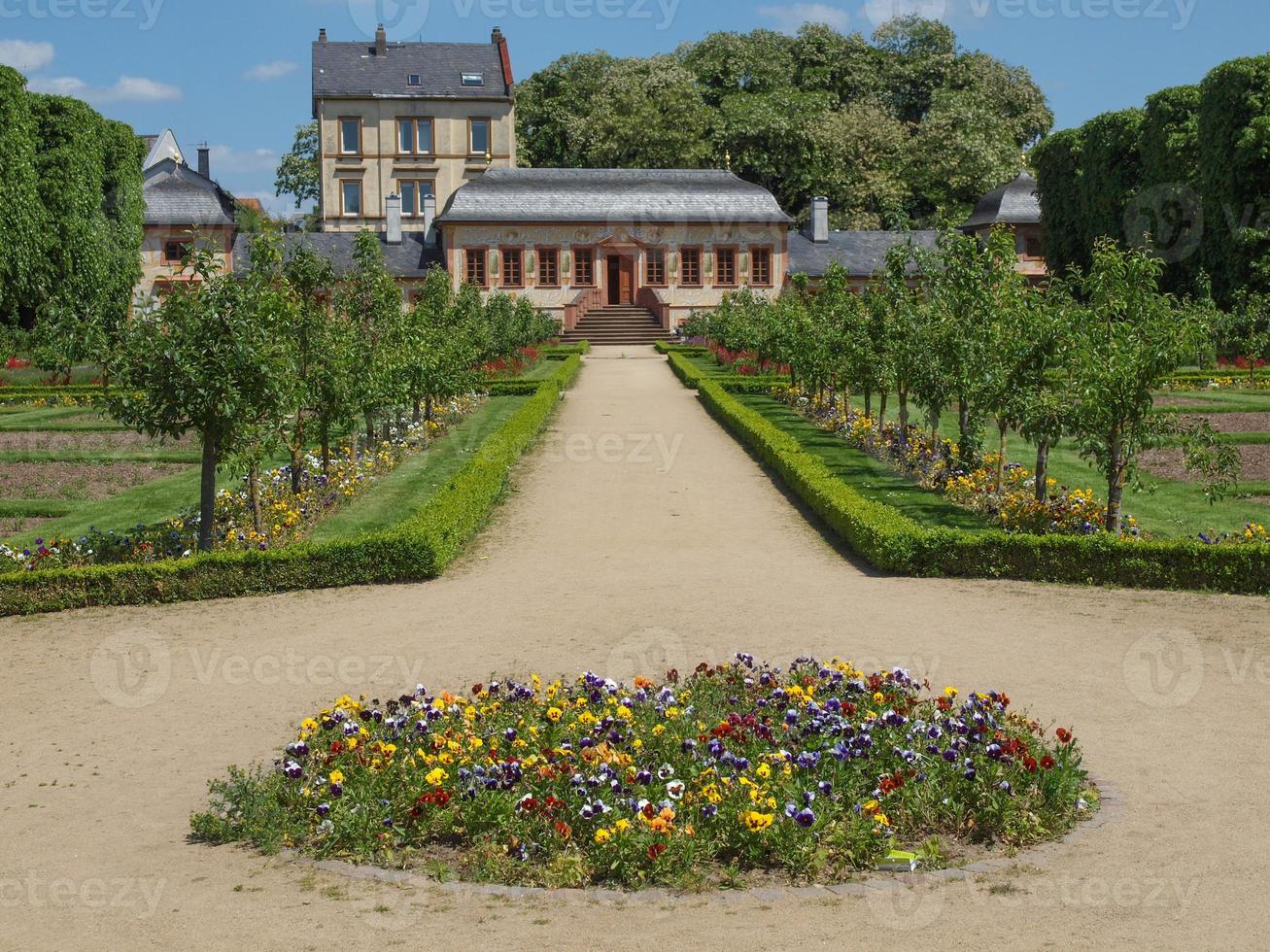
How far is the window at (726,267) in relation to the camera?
50375mm

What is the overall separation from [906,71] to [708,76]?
33.6ft

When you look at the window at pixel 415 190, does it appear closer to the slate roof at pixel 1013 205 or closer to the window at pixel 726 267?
the window at pixel 726 267

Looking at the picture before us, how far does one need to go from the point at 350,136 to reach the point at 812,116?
70.6 ft

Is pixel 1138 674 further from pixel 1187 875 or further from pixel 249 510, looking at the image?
pixel 249 510

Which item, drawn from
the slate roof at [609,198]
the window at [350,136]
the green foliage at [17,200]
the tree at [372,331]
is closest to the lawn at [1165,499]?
the tree at [372,331]

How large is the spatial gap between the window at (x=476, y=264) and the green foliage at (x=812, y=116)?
1372 centimetres

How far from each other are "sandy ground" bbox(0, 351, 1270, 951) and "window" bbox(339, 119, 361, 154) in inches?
1903

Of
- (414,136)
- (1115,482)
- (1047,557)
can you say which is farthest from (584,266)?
(1047,557)

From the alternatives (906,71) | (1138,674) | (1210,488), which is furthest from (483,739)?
(906,71)

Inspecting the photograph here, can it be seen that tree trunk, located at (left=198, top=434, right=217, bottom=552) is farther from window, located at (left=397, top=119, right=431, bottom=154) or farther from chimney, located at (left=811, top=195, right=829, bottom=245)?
window, located at (left=397, top=119, right=431, bottom=154)

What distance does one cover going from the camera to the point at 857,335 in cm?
2106

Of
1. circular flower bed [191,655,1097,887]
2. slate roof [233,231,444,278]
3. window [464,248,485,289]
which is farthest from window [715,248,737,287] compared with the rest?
circular flower bed [191,655,1097,887]

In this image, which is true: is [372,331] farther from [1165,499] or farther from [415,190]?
[415,190]

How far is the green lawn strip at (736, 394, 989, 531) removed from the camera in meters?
15.4
